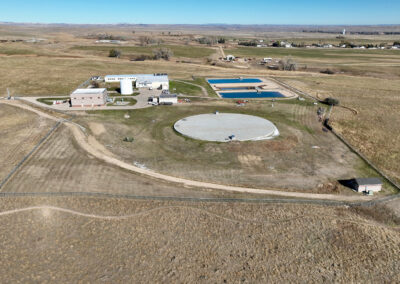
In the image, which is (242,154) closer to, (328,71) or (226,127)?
Answer: (226,127)

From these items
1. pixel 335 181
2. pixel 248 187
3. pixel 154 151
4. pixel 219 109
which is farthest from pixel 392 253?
pixel 219 109

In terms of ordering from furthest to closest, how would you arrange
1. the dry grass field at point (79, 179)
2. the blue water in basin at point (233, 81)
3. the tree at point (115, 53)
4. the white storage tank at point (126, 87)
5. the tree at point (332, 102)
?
the tree at point (115, 53) → the blue water in basin at point (233, 81) → the white storage tank at point (126, 87) → the tree at point (332, 102) → the dry grass field at point (79, 179)

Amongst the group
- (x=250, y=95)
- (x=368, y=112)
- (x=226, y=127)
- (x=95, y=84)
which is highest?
(x=95, y=84)

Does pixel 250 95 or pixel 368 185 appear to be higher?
pixel 250 95

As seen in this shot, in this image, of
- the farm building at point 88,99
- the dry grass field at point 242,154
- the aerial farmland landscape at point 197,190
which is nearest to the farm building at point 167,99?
the aerial farmland landscape at point 197,190

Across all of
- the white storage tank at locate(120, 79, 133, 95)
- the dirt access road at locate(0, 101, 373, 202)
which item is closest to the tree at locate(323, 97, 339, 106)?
the dirt access road at locate(0, 101, 373, 202)

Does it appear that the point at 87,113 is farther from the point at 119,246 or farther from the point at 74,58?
the point at 74,58

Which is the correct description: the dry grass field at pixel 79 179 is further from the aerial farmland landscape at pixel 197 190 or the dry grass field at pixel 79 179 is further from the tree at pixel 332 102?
the tree at pixel 332 102

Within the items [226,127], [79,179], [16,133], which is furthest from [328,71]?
[16,133]
